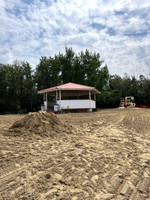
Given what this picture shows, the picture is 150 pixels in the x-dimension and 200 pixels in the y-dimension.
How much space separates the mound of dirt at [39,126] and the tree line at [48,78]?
21763 millimetres

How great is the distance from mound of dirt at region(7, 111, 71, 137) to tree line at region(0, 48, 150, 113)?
21.8 meters

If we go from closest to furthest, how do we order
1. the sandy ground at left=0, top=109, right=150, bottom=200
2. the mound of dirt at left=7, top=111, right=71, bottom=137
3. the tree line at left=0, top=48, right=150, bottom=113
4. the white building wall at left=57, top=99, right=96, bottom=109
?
1. the sandy ground at left=0, top=109, right=150, bottom=200
2. the mound of dirt at left=7, top=111, right=71, bottom=137
3. the white building wall at left=57, top=99, right=96, bottom=109
4. the tree line at left=0, top=48, right=150, bottom=113

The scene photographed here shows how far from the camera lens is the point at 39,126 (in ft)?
16.8

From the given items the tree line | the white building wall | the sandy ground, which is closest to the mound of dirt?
the sandy ground

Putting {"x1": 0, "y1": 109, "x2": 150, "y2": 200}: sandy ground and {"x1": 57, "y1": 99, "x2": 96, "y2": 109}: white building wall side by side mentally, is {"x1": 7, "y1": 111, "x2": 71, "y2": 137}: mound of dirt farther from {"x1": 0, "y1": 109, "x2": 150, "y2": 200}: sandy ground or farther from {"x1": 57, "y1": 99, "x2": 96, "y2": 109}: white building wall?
{"x1": 57, "y1": 99, "x2": 96, "y2": 109}: white building wall

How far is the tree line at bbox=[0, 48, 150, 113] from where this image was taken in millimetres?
26969

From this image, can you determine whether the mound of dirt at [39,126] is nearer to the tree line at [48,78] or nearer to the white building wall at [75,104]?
the white building wall at [75,104]

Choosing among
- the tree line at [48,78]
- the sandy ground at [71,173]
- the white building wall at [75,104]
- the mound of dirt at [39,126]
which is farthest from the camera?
the tree line at [48,78]

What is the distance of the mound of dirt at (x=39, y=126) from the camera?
4848 millimetres

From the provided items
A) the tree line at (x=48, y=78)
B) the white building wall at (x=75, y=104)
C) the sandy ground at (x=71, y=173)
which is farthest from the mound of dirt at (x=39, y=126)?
the tree line at (x=48, y=78)

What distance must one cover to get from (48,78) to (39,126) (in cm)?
2518

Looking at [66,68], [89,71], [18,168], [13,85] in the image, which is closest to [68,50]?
[66,68]

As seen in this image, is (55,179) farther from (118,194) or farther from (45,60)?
(45,60)

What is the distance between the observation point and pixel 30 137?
14.4 ft
